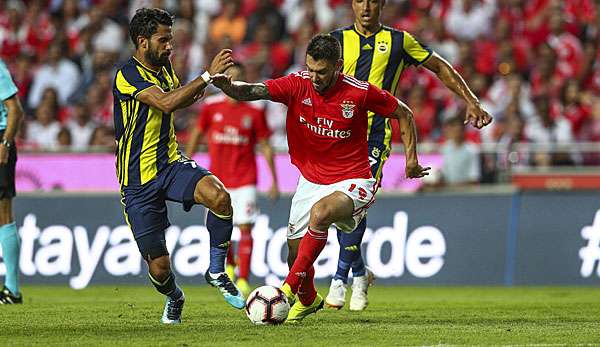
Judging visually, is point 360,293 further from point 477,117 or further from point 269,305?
point 269,305

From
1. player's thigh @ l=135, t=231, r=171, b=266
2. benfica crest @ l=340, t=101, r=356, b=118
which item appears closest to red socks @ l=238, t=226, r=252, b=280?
player's thigh @ l=135, t=231, r=171, b=266

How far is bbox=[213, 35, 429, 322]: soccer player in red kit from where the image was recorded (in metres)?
9.48

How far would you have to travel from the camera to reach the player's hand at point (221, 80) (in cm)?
906

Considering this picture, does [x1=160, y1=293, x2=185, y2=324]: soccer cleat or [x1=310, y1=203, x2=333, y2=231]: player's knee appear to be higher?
[x1=310, y1=203, x2=333, y2=231]: player's knee

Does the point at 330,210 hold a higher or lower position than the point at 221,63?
lower

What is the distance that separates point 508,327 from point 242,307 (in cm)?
206

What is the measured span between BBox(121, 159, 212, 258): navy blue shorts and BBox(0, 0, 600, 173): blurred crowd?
25.3 feet

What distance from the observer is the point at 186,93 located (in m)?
8.98

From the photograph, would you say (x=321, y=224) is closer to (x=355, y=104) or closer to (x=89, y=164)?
(x=355, y=104)

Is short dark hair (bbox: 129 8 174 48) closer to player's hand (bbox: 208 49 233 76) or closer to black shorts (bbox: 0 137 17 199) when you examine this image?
player's hand (bbox: 208 49 233 76)

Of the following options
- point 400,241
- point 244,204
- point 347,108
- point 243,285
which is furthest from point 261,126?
point 347,108

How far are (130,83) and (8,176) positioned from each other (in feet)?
10.7

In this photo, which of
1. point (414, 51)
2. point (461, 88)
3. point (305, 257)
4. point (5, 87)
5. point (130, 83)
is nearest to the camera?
point (305, 257)

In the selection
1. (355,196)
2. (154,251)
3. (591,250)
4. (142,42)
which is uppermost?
(142,42)
